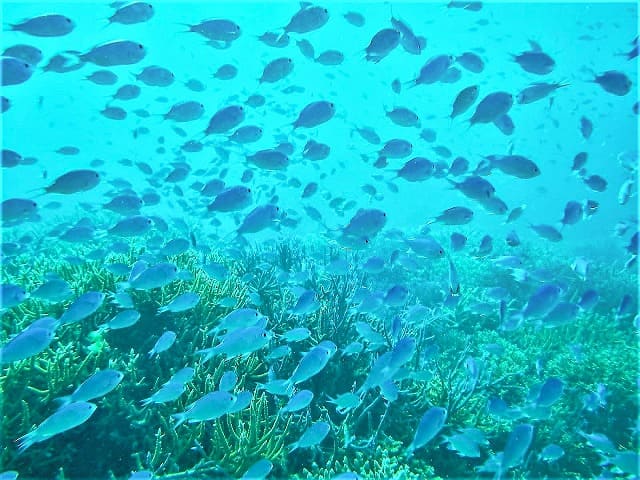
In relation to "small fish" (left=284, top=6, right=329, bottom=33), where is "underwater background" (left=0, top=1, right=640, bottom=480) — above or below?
below

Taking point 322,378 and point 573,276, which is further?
point 573,276

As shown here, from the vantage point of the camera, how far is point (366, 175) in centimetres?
5353

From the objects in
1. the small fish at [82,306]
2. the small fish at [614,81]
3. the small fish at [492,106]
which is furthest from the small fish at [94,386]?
the small fish at [614,81]

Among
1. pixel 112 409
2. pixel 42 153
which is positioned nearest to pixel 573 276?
pixel 112 409

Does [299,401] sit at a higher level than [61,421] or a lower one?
lower

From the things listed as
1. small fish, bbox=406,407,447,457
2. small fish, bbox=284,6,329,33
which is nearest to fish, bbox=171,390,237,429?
small fish, bbox=406,407,447,457

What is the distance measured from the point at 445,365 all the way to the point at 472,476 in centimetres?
241

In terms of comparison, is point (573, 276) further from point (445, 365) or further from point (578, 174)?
point (445, 365)

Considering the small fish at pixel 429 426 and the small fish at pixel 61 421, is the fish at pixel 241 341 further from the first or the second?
the small fish at pixel 429 426

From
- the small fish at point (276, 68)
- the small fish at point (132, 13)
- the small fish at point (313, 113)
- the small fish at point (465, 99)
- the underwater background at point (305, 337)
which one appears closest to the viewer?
the underwater background at point (305, 337)

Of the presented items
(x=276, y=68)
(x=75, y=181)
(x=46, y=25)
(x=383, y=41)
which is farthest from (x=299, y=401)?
(x=46, y=25)

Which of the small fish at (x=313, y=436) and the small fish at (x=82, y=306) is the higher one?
the small fish at (x=82, y=306)

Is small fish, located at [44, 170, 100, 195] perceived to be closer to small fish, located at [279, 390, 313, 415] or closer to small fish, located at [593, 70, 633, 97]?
small fish, located at [279, 390, 313, 415]

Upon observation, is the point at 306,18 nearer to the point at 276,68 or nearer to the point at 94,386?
the point at 276,68
